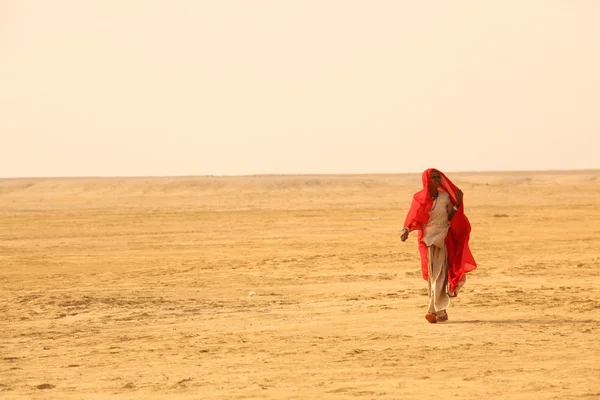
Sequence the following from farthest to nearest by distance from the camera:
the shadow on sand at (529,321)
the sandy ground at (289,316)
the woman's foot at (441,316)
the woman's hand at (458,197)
A: the woman's hand at (458,197) < the woman's foot at (441,316) < the shadow on sand at (529,321) < the sandy ground at (289,316)

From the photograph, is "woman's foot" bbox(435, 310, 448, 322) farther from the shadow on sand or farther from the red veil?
the red veil

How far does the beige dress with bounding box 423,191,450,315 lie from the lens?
38.6ft

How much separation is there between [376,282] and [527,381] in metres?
7.58

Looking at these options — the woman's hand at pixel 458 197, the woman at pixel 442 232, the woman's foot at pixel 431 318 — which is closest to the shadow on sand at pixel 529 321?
the woman's foot at pixel 431 318

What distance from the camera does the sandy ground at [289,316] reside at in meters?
8.59

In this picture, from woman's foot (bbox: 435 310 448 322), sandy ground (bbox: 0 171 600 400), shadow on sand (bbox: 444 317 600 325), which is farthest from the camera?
woman's foot (bbox: 435 310 448 322)

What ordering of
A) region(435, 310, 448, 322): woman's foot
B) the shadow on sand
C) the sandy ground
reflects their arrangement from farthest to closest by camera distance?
region(435, 310, 448, 322): woman's foot, the shadow on sand, the sandy ground

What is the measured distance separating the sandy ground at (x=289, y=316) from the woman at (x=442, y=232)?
0.56m

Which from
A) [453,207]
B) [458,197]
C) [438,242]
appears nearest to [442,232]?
[438,242]

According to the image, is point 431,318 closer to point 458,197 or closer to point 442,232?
point 442,232

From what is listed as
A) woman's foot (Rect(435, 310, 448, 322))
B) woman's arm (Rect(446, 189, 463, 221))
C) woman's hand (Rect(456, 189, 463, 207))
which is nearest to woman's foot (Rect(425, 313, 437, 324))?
woman's foot (Rect(435, 310, 448, 322))

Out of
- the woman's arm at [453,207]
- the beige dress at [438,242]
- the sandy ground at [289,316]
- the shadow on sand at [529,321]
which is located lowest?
the shadow on sand at [529,321]

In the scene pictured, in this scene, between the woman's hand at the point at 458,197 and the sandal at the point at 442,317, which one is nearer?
the sandal at the point at 442,317

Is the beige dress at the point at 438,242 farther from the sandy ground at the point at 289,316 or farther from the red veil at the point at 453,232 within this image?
the sandy ground at the point at 289,316
